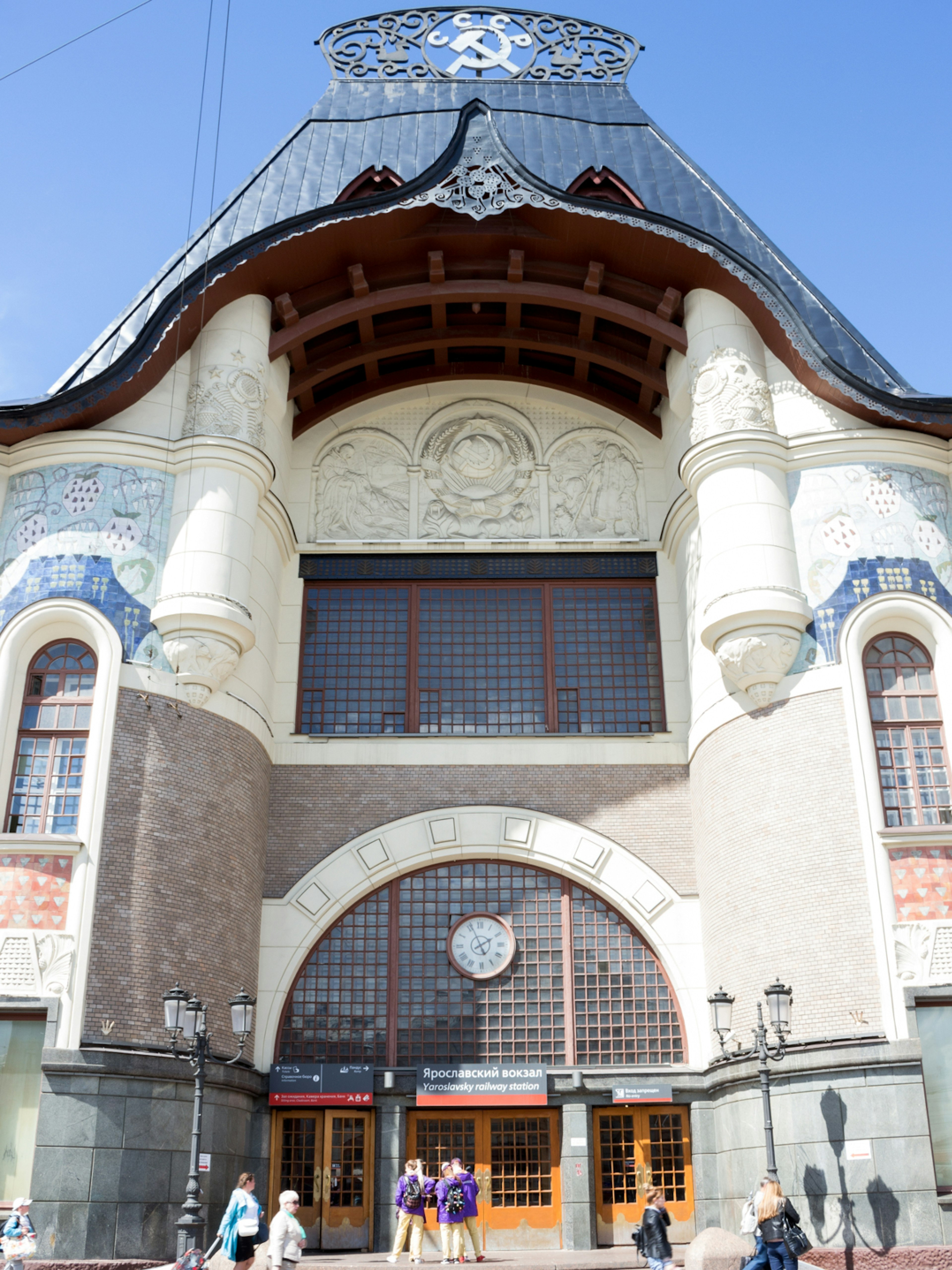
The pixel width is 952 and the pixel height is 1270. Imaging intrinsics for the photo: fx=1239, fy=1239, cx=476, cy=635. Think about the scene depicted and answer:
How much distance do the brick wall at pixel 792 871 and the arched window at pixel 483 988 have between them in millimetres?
1567

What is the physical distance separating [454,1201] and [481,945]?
5.00m

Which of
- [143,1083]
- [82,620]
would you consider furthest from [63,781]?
[143,1083]

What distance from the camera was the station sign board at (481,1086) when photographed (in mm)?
20547

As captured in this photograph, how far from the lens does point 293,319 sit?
2403cm

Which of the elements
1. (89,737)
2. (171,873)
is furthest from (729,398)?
(171,873)

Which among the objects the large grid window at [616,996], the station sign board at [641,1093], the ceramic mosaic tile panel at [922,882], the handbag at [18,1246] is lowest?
the handbag at [18,1246]

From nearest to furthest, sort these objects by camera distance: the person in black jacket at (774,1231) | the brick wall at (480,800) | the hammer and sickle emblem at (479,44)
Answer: the person in black jacket at (774,1231) → the brick wall at (480,800) → the hammer and sickle emblem at (479,44)

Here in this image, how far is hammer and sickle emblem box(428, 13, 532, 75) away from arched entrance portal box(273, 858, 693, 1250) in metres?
20.6

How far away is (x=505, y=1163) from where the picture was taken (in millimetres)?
20562

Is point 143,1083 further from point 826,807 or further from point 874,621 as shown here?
point 874,621

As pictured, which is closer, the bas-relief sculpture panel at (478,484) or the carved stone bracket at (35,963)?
the carved stone bracket at (35,963)

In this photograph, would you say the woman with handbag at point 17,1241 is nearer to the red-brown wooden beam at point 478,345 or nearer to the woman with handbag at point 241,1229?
the woman with handbag at point 241,1229

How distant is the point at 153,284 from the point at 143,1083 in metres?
14.9

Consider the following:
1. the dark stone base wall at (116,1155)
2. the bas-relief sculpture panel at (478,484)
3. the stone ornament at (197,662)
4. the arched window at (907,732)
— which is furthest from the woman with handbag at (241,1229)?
the bas-relief sculpture panel at (478,484)
